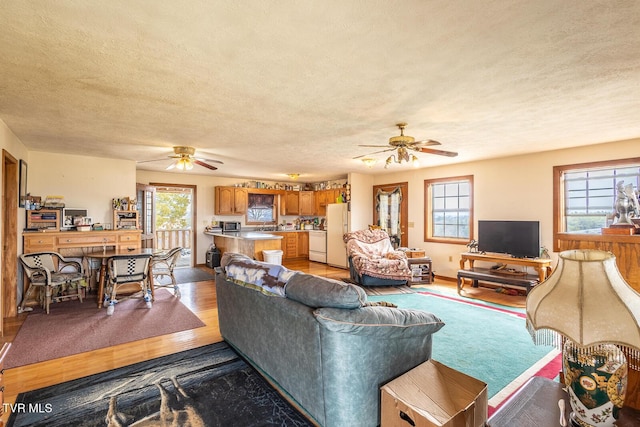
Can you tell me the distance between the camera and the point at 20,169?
13.4ft

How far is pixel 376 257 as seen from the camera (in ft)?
19.2

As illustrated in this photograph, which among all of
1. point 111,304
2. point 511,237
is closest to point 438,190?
point 511,237

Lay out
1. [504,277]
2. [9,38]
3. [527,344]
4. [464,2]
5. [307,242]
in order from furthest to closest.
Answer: [307,242] < [504,277] < [527,344] < [9,38] < [464,2]

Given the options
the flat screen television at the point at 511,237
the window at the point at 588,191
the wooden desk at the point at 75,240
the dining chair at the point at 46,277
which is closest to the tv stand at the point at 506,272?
the flat screen television at the point at 511,237

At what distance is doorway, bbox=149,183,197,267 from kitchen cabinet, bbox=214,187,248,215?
546 mm

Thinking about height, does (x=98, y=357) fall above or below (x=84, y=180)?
below

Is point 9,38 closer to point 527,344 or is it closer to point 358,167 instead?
point 527,344

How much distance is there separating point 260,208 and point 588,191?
7005 mm

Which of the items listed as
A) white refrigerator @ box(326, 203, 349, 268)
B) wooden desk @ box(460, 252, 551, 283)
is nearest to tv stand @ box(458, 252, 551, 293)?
wooden desk @ box(460, 252, 551, 283)

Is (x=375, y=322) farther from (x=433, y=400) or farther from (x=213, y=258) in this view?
(x=213, y=258)

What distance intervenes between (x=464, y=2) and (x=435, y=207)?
18.0 feet

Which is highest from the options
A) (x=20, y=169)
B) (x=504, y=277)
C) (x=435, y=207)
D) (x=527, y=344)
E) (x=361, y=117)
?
(x=361, y=117)

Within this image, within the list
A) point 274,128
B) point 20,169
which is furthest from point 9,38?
point 20,169

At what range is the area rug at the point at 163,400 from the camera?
192 centimetres
